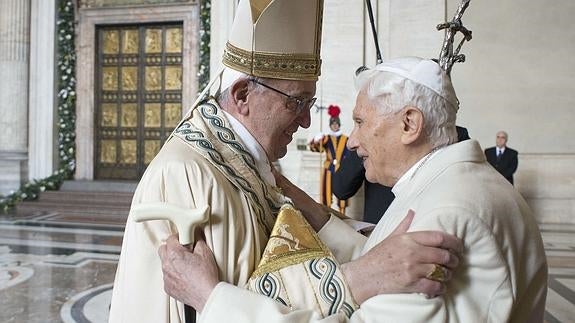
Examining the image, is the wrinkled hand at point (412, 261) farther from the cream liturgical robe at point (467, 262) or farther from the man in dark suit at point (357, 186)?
the man in dark suit at point (357, 186)

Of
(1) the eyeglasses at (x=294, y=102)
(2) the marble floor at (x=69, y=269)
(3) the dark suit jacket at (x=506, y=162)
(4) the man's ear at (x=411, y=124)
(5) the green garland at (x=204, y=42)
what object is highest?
(5) the green garland at (x=204, y=42)

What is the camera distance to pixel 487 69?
30.7 feet

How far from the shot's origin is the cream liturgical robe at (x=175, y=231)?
1.46 metres

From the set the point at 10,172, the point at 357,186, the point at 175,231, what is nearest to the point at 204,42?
the point at 10,172

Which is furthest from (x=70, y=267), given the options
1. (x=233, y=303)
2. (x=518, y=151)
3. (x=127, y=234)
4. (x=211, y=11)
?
(x=518, y=151)

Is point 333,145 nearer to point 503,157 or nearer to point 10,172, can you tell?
point 503,157

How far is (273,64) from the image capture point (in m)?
1.68

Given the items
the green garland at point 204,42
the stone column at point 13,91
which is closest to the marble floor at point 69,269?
the stone column at point 13,91

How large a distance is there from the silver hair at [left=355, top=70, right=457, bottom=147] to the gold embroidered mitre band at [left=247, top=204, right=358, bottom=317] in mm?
418

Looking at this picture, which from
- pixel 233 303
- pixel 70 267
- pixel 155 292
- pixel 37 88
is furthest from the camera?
pixel 37 88

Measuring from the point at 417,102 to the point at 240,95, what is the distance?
59cm

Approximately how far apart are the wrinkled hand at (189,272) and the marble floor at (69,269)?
304 cm

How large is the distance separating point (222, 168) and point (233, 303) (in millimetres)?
434

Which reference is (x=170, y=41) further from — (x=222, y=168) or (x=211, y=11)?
(x=222, y=168)
